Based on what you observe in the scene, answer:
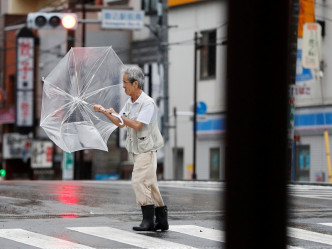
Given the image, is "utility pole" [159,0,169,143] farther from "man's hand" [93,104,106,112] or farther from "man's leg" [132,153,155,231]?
"man's hand" [93,104,106,112]

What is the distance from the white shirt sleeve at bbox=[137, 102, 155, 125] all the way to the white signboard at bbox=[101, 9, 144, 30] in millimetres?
24348

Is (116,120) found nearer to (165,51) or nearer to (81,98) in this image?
(81,98)

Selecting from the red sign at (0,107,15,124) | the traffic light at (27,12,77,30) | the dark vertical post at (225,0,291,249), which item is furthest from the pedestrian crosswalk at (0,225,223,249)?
the red sign at (0,107,15,124)

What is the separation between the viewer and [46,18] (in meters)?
27.5

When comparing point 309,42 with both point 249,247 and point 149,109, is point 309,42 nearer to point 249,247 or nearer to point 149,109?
point 149,109

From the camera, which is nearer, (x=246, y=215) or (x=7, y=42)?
(x=246, y=215)

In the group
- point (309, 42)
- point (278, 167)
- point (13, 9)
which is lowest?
point (278, 167)

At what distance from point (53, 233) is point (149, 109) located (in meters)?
1.54

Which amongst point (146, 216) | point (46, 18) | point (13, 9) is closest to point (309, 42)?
point (46, 18)

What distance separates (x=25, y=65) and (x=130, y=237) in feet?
135

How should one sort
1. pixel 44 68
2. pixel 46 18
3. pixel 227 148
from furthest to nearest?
pixel 44 68
pixel 46 18
pixel 227 148

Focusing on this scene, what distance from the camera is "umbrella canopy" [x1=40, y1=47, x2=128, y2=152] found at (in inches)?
347

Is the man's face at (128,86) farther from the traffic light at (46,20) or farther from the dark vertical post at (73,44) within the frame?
the dark vertical post at (73,44)

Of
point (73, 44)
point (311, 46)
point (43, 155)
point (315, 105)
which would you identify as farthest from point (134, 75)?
point (43, 155)
